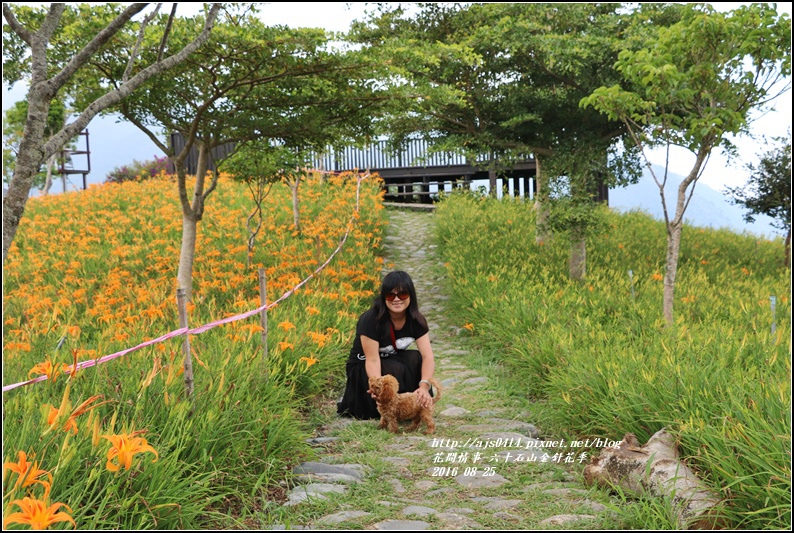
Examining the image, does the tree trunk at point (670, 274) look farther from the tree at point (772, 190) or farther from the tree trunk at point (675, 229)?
the tree at point (772, 190)

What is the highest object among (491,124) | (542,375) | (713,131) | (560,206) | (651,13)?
(651,13)

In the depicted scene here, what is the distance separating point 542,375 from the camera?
200 inches

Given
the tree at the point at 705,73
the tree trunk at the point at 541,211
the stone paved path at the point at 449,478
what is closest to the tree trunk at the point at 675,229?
the tree at the point at 705,73

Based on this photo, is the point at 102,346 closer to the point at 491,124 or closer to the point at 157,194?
the point at 491,124

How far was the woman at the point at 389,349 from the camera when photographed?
424 cm

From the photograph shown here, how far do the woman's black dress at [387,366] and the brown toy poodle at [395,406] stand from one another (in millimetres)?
239

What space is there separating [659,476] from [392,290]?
1961 millimetres

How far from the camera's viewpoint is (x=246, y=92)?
22.6ft

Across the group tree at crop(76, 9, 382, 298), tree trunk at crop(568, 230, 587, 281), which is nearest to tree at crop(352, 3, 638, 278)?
tree trunk at crop(568, 230, 587, 281)

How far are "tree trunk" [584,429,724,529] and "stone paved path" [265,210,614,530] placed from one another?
6.0 inches

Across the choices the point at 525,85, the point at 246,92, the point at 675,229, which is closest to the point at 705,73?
the point at 675,229

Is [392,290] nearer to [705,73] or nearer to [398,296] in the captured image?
[398,296]

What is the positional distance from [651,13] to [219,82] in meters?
6.50

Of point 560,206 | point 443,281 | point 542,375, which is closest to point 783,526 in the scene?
point 542,375
